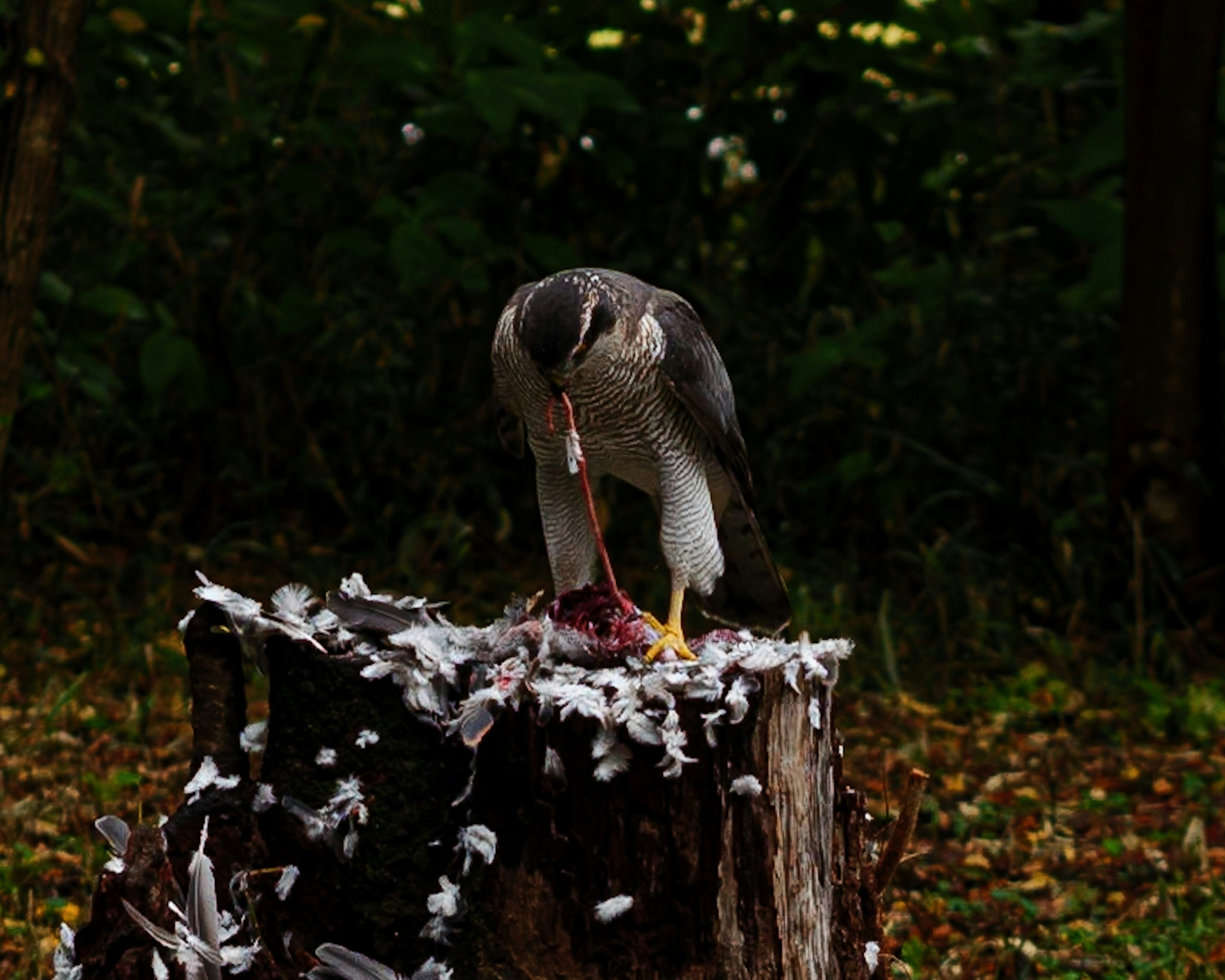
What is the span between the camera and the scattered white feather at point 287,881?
2.65 metres

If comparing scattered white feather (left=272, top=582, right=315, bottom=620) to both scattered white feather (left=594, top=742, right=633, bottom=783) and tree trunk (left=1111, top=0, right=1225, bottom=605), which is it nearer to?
scattered white feather (left=594, top=742, right=633, bottom=783)

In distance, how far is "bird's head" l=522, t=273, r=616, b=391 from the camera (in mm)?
2875

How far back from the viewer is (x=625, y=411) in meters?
3.13

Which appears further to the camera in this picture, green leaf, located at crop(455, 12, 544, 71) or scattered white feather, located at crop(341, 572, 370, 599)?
green leaf, located at crop(455, 12, 544, 71)

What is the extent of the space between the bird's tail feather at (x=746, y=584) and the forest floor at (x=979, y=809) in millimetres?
610

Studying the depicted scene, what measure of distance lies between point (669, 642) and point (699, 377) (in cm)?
56

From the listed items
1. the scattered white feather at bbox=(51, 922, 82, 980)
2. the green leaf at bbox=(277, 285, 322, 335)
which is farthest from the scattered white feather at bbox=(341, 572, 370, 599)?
the green leaf at bbox=(277, 285, 322, 335)

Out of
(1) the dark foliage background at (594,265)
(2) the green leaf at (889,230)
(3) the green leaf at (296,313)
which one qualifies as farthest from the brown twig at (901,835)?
(3) the green leaf at (296,313)

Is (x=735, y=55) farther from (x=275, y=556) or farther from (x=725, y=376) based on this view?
(x=725, y=376)

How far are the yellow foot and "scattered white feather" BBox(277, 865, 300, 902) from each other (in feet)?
2.15

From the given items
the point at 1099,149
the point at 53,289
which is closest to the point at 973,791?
the point at 1099,149

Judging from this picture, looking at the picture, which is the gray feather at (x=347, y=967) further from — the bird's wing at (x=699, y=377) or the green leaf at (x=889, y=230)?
the green leaf at (x=889, y=230)

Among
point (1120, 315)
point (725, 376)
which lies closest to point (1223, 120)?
point (1120, 315)

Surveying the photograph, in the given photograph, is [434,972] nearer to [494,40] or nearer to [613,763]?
[613,763]
